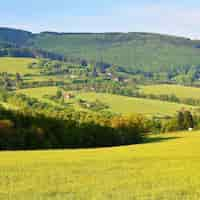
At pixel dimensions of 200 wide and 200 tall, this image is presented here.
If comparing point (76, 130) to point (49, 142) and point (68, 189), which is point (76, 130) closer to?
point (49, 142)

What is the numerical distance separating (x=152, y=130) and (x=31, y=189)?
120m

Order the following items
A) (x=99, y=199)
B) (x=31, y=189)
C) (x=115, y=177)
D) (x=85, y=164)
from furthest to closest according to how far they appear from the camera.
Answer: (x=85, y=164) < (x=115, y=177) < (x=31, y=189) < (x=99, y=199)

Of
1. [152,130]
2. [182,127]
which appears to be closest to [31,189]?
[152,130]

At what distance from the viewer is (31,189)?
29.7 metres

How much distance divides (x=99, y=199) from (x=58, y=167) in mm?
16999

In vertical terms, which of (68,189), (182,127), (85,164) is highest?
(68,189)

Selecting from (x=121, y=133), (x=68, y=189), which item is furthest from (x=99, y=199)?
(x=121, y=133)

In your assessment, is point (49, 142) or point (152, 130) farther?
point (152, 130)

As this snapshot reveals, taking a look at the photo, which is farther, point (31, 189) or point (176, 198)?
point (31, 189)

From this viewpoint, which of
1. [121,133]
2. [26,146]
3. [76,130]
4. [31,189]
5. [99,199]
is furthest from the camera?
[121,133]

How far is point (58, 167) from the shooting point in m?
42.8

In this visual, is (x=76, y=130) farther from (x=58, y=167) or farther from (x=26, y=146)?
(x=58, y=167)

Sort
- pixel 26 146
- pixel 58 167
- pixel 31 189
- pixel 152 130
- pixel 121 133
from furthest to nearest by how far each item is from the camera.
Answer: pixel 152 130 → pixel 121 133 → pixel 26 146 → pixel 58 167 → pixel 31 189

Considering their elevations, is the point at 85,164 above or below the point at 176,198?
below
